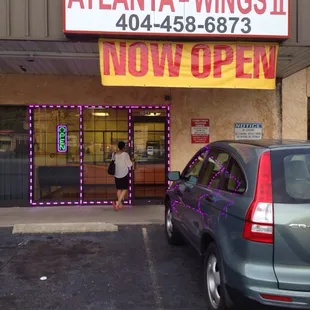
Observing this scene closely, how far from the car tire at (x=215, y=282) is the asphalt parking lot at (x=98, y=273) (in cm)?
34

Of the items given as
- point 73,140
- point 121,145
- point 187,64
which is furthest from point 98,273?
point 73,140

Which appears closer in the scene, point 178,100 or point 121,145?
point 121,145

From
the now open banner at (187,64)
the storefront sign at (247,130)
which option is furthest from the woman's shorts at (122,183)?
the storefront sign at (247,130)

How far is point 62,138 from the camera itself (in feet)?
31.6

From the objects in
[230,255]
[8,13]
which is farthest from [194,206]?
[8,13]

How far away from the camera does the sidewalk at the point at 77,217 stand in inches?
288

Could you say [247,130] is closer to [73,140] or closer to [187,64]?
[187,64]

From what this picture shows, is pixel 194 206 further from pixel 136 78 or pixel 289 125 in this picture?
pixel 289 125

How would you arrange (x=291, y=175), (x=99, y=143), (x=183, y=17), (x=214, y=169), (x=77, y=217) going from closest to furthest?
1. (x=291, y=175)
2. (x=214, y=169)
3. (x=183, y=17)
4. (x=77, y=217)
5. (x=99, y=143)

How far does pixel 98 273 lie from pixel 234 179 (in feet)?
7.67

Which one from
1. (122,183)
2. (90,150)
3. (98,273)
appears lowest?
(98,273)

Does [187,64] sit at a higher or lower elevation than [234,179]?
higher

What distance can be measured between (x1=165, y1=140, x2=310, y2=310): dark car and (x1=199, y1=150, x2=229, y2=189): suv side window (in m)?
0.19

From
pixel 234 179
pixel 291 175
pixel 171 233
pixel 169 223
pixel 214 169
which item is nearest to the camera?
pixel 291 175
